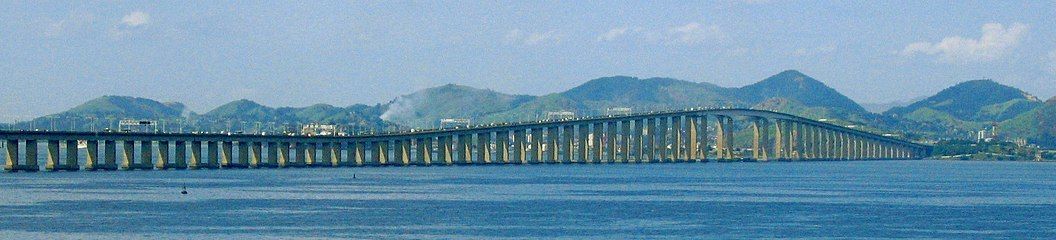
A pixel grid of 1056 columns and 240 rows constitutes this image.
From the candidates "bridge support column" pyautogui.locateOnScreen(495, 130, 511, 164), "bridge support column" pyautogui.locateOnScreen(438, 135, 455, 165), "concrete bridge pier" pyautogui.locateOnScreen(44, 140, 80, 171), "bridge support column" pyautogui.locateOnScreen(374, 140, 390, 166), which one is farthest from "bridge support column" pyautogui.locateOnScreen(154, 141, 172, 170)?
"bridge support column" pyautogui.locateOnScreen(495, 130, 511, 164)

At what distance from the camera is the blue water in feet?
261

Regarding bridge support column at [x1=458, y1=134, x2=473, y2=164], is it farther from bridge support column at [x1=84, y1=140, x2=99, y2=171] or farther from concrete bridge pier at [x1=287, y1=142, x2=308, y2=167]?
bridge support column at [x1=84, y1=140, x2=99, y2=171]

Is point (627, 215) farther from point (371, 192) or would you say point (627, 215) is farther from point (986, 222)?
point (371, 192)

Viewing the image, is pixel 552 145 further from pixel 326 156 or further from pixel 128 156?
pixel 128 156

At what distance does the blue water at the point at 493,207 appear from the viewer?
261ft

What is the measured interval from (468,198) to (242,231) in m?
28.6

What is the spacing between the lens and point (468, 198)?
105m

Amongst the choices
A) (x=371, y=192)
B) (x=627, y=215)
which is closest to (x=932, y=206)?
(x=627, y=215)

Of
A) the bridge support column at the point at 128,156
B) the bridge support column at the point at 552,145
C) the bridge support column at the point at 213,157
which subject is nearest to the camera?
the bridge support column at the point at 128,156

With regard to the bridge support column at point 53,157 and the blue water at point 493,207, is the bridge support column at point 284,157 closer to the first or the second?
the blue water at point 493,207

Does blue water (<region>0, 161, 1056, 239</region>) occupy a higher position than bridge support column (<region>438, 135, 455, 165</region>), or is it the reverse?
bridge support column (<region>438, 135, 455, 165</region>)

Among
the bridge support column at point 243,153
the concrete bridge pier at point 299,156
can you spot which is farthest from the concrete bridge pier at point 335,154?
the bridge support column at point 243,153

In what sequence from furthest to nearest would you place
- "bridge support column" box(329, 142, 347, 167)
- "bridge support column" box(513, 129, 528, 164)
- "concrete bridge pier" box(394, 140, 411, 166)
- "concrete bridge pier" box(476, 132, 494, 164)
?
"bridge support column" box(513, 129, 528, 164)
"concrete bridge pier" box(476, 132, 494, 164)
"concrete bridge pier" box(394, 140, 411, 166)
"bridge support column" box(329, 142, 347, 167)

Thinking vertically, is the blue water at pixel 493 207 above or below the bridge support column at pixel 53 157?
below
